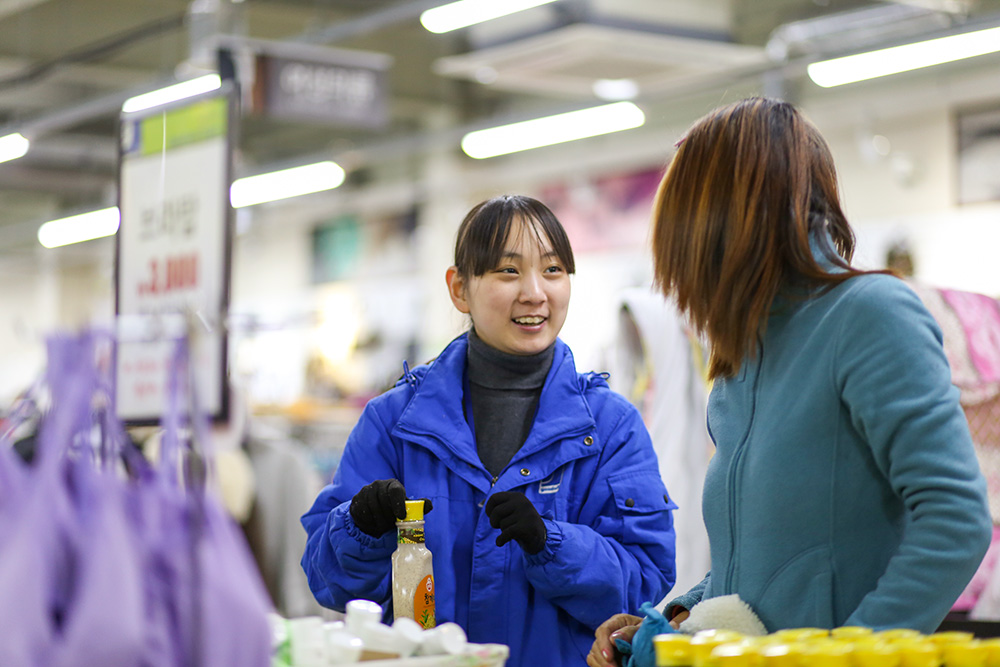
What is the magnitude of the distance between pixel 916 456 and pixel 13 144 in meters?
10.5

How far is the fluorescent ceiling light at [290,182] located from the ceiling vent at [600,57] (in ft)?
13.6

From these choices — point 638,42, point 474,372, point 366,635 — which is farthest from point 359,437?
point 638,42

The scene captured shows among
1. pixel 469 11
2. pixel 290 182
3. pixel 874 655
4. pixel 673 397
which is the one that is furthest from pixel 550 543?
pixel 290 182

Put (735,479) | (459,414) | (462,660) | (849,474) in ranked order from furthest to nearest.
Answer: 1. (459,414)
2. (735,479)
3. (849,474)
4. (462,660)

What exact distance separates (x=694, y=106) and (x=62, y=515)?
11982 mm

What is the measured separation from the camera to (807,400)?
1624 mm

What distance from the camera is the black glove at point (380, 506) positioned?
1918 mm

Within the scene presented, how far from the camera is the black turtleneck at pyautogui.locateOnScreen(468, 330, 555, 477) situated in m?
2.21

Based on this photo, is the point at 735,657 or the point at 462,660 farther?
the point at 462,660

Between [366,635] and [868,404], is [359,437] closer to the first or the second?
[366,635]

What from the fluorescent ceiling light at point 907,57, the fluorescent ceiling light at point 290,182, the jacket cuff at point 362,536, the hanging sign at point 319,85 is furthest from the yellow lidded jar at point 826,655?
the fluorescent ceiling light at point 290,182

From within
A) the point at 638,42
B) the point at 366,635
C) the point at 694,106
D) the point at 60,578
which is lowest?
the point at 366,635

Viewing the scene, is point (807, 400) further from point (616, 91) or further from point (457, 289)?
point (616, 91)

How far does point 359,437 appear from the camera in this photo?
223 cm
